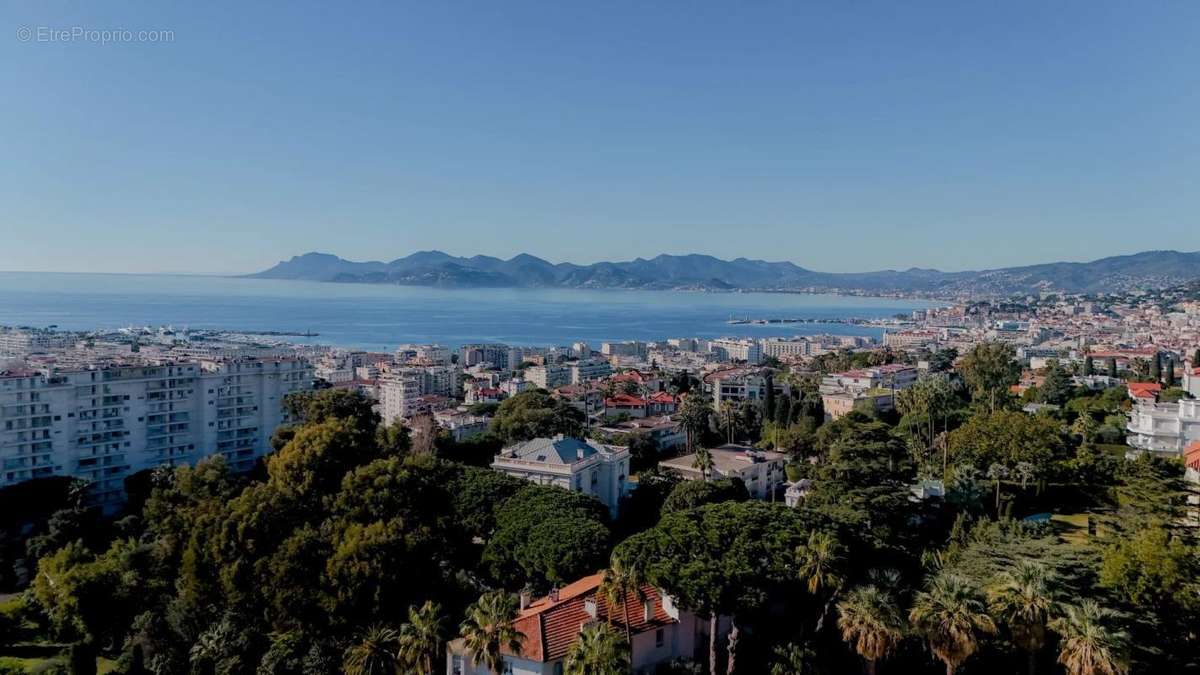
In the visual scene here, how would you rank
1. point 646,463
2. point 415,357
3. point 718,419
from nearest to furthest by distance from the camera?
1. point 646,463
2. point 718,419
3. point 415,357

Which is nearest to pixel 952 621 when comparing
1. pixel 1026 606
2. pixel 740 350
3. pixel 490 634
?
pixel 1026 606

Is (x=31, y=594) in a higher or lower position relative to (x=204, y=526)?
lower

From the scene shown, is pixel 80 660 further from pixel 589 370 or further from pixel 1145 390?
pixel 589 370

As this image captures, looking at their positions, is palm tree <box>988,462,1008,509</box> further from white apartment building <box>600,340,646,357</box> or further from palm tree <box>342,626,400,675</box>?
white apartment building <box>600,340,646,357</box>

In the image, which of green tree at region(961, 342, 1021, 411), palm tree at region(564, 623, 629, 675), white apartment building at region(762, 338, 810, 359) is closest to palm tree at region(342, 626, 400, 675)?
palm tree at region(564, 623, 629, 675)

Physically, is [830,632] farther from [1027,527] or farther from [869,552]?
[1027,527]

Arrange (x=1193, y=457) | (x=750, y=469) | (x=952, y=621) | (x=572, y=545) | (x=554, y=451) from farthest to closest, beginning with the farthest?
(x=750, y=469) < (x=554, y=451) < (x=1193, y=457) < (x=572, y=545) < (x=952, y=621)

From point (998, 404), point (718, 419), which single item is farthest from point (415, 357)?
point (998, 404)
